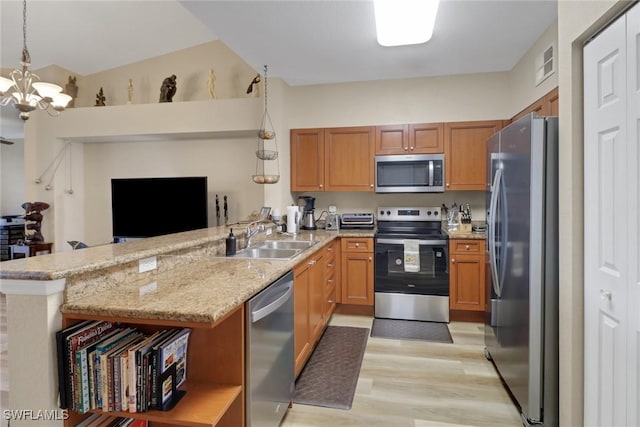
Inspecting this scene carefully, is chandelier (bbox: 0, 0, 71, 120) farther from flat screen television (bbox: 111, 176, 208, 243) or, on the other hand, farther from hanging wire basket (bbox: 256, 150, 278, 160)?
hanging wire basket (bbox: 256, 150, 278, 160)

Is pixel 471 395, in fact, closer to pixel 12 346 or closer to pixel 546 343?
pixel 546 343

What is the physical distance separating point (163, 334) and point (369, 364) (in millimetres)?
1815

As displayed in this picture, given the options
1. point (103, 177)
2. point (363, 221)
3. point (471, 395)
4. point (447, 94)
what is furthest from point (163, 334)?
point (103, 177)

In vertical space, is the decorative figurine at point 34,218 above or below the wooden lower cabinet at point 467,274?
above

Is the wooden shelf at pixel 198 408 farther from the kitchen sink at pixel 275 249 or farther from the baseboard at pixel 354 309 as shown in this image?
the baseboard at pixel 354 309

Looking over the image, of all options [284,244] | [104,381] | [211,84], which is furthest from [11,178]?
[104,381]

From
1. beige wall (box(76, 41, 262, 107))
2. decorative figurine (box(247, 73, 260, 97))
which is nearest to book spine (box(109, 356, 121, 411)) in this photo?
decorative figurine (box(247, 73, 260, 97))

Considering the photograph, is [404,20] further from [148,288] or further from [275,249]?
[148,288]

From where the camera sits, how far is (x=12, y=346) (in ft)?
4.06

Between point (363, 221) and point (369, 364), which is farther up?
point (363, 221)

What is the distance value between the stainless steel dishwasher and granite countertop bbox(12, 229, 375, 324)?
0.29 ft

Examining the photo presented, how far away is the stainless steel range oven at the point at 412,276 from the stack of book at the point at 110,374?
2.71 m

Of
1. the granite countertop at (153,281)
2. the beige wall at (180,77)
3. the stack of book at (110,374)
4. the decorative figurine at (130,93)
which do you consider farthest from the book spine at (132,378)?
the decorative figurine at (130,93)

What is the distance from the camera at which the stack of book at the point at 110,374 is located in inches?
48.1
